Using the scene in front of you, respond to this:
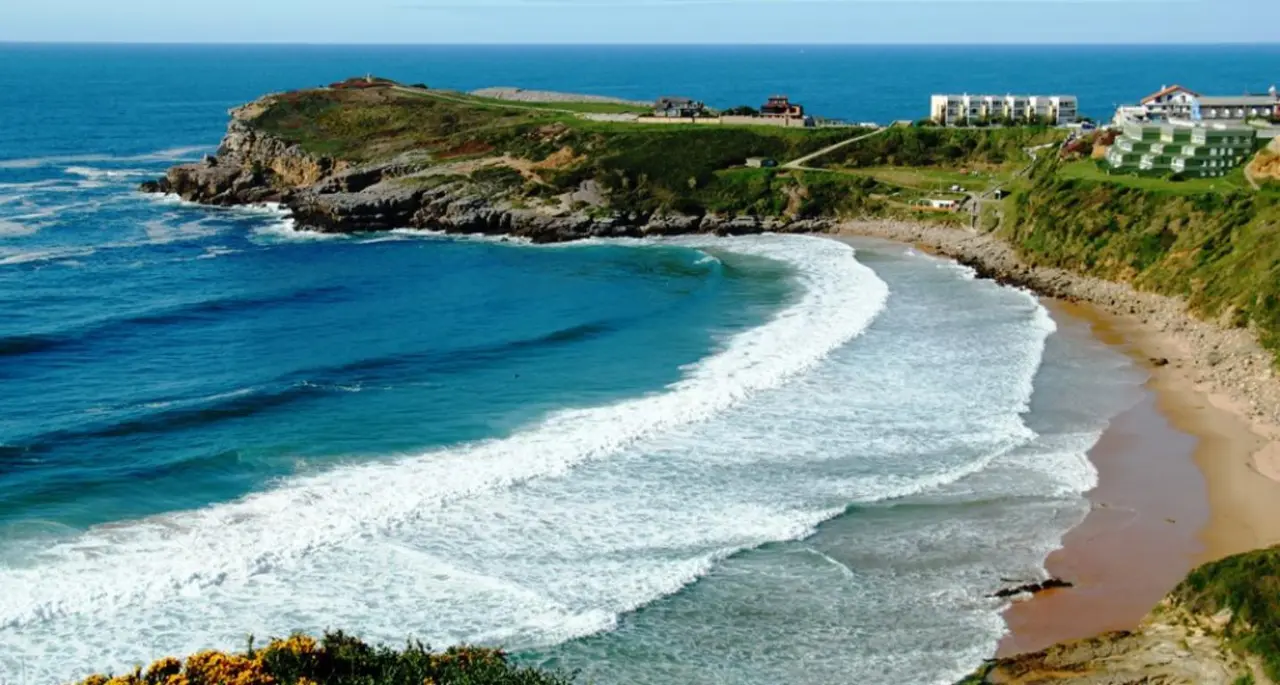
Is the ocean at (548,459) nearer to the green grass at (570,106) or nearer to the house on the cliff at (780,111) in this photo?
the house on the cliff at (780,111)

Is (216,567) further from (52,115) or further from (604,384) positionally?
(52,115)

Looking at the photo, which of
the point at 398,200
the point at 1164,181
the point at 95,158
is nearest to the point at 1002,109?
the point at 1164,181

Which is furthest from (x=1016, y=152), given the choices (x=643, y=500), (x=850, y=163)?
(x=643, y=500)

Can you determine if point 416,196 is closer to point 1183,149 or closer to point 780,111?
point 780,111

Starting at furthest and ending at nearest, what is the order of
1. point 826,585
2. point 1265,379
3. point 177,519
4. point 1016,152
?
point 1016,152 < point 1265,379 < point 177,519 < point 826,585

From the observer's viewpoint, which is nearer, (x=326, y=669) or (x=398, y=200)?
(x=326, y=669)

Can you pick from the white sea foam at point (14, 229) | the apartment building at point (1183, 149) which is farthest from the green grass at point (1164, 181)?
the white sea foam at point (14, 229)
